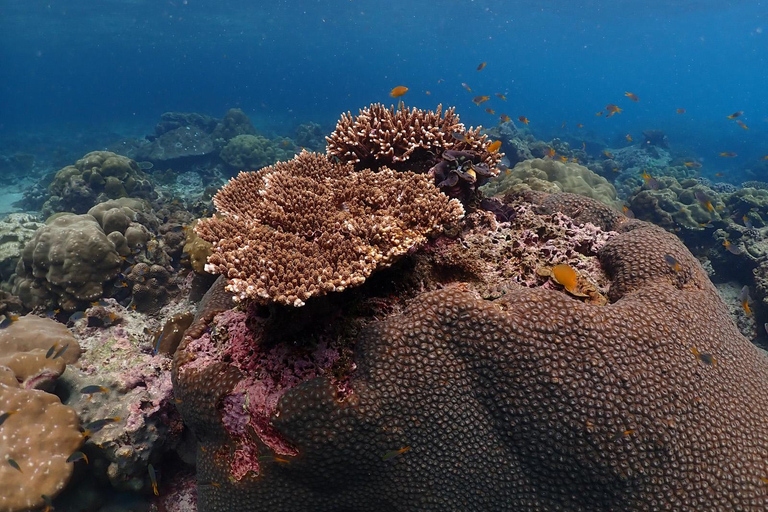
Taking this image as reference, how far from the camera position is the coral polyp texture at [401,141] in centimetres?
480

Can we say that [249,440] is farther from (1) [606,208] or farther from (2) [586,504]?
(1) [606,208]

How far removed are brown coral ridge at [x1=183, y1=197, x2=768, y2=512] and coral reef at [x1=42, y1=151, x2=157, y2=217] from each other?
15.3 meters

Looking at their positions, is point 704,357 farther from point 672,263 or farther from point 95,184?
point 95,184

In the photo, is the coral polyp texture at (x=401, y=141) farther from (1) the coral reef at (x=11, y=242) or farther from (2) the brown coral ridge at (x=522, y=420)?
(1) the coral reef at (x=11, y=242)

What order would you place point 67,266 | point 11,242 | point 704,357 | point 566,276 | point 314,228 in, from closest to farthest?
point 704,357 < point 566,276 < point 314,228 < point 67,266 < point 11,242

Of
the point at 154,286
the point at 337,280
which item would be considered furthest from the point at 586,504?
the point at 154,286

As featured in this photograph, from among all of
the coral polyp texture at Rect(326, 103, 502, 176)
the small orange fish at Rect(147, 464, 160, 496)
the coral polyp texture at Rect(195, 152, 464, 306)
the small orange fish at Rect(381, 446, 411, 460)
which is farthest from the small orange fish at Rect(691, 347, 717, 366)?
the small orange fish at Rect(147, 464, 160, 496)

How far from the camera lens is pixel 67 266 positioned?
6.92 metres

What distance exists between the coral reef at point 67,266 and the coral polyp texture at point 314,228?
177 inches

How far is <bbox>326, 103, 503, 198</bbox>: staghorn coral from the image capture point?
4777mm

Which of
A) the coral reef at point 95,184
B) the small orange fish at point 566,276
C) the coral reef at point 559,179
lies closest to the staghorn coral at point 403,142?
the small orange fish at point 566,276

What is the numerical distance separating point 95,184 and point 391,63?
158835 millimetres

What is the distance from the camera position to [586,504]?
114 inches

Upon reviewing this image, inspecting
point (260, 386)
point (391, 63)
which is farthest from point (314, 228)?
point (391, 63)
